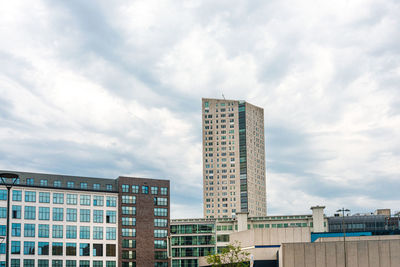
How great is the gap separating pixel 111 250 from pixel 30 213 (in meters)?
22.9

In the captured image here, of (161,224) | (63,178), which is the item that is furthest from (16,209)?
(161,224)

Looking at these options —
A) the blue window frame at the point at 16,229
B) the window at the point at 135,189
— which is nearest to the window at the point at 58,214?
the blue window frame at the point at 16,229

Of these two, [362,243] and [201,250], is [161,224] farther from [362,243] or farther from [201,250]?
[362,243]

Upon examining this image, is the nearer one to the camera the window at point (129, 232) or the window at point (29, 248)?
the window at point (29, 248)

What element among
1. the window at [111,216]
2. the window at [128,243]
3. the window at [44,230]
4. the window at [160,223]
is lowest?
the window at [128,243]

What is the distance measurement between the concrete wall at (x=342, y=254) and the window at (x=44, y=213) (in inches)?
2929

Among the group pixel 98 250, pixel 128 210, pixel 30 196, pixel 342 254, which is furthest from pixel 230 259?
pixel 30 196

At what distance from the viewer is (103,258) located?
137000 mm

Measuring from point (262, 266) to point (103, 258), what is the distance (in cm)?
5163

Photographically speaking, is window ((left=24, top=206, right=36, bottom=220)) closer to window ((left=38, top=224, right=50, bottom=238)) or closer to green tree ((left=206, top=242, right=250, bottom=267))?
window ((left=38, top=224, right=50, bottom=238))

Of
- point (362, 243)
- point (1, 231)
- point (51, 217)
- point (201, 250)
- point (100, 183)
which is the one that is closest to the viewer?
point (362, 243)

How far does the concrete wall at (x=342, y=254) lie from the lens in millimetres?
74250

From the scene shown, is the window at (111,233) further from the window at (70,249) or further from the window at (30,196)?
the window at (30,196)

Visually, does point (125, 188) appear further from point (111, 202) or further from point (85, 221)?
point (85, 221)
